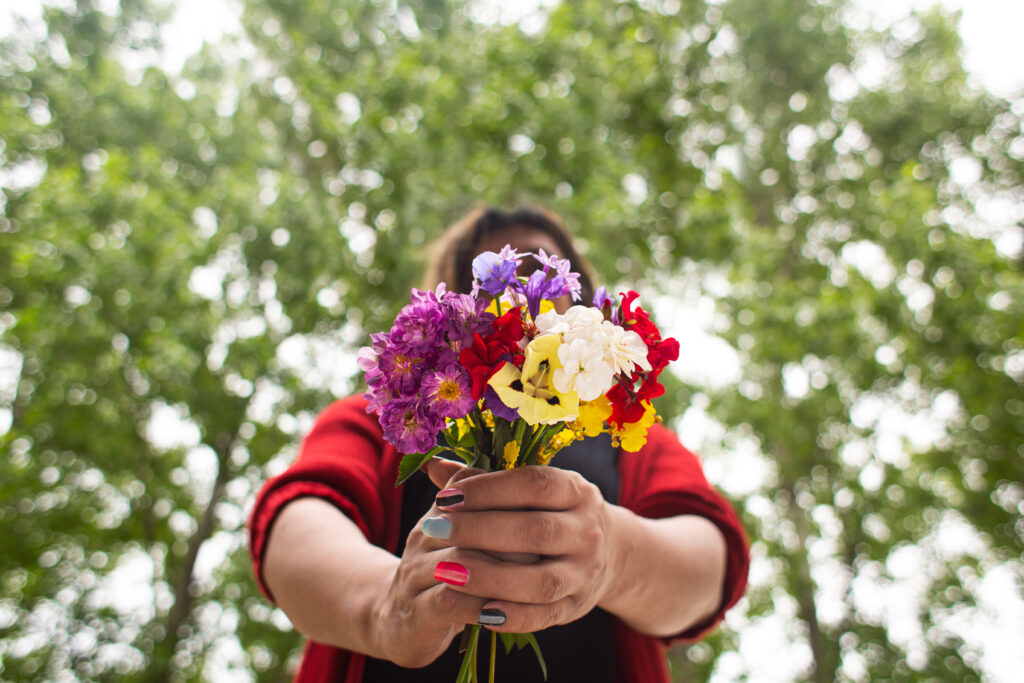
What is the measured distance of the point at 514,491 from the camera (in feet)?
3.17

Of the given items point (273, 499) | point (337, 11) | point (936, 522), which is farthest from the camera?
point (936, 522)

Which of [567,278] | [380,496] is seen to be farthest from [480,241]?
[567,278]

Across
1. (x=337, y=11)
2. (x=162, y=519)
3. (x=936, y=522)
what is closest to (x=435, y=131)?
(x=337, y=11)

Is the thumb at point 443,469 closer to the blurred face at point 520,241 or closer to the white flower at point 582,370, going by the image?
the white flower at point 582,370

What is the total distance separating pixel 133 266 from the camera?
24.1 ft

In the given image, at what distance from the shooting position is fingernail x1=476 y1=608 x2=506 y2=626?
37.2 inches

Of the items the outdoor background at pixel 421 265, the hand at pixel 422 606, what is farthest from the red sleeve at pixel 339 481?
the outdoor background at pixel 421 265

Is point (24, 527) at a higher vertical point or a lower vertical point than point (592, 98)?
lower

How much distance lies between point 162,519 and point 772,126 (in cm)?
1272

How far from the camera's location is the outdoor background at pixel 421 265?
22.7 ft

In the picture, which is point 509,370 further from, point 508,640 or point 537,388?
point 508,640

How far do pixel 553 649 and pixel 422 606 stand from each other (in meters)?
0.48

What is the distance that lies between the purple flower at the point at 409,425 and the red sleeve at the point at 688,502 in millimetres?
761

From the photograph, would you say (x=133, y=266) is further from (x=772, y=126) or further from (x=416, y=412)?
(x=772, y=126)
